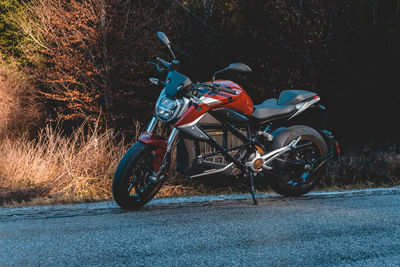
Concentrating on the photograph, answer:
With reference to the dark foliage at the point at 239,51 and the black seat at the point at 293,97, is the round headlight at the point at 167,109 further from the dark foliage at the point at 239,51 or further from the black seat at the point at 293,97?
the dark foliage at the point at 239,51

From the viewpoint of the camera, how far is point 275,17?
1452 cm

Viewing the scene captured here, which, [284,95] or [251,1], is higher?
[251,1]

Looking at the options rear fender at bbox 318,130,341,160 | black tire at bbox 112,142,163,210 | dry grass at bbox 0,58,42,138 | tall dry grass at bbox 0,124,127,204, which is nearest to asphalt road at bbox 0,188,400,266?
black tire at bbox 112,142,163,210

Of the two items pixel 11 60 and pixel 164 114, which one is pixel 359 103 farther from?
pixel 11 60

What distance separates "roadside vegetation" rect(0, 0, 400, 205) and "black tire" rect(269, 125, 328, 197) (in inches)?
231

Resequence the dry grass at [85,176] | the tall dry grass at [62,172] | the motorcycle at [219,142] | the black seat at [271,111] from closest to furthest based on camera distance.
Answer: the motorcycle at [219,142]
the black seat at [271,111]
the dry grass at [85,176]
the tall dry grass at [62,172]

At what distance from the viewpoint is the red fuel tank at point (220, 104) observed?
4.48m

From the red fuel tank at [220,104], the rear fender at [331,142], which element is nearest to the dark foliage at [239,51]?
the rear fender at [331,142]

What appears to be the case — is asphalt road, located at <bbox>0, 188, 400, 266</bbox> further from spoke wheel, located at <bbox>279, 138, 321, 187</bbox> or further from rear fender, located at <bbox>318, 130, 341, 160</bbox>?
rear fender, located at <bbox>318, 130, 341, 160</bbox>

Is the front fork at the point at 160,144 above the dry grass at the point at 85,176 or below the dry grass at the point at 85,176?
above

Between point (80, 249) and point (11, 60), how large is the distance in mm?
16420

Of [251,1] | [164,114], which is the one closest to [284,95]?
[164,114]

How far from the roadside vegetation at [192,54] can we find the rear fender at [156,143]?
694cm

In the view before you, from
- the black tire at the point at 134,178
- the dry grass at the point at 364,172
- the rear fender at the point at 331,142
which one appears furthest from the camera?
the dry grass at the point at 364,172
